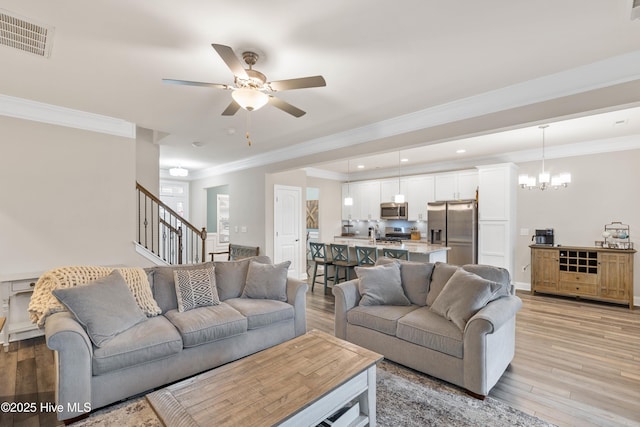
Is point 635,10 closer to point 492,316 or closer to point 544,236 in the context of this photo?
point 492,316

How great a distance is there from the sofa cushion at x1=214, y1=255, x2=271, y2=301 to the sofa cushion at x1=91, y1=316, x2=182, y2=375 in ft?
2.75

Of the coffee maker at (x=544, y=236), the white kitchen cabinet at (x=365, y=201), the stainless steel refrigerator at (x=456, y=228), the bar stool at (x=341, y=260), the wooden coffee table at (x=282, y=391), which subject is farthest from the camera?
the white kitchen cabinet at (x=365, y=201)

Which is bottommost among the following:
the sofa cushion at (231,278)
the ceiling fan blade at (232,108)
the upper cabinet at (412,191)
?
the sofa cushion at (231,278)

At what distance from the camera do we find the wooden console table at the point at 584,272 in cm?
481

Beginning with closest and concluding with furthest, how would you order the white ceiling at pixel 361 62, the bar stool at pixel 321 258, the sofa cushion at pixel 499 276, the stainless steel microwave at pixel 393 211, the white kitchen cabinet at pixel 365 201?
the white ceiling at pixel 361 62
the sofa cushion at pixel 499 276
the bar stool at pixel 321 258
the stainless steel microwave at pixel 393 211
the white kitchen cabinet at pixel 365 201

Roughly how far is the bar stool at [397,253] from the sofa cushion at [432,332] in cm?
185

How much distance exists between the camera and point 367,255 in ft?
16.4

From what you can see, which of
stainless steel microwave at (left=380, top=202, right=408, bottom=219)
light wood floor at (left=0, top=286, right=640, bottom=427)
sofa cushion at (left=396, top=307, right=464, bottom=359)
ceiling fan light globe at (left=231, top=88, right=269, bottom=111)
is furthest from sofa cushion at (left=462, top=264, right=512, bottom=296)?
stainless steel microwave at (left=380, top=202, right=408, bottom=219)

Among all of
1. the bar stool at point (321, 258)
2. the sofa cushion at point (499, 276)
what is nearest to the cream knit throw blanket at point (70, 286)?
the bar stool at point (321, 258)

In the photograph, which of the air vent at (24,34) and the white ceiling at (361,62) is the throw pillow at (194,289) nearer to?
the white ceiling at (361,62)

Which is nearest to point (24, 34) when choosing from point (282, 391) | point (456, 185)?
point (282, 391)

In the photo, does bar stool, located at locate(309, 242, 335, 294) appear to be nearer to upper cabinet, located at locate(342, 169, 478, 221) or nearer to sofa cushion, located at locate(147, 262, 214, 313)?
sofa cushion, located at locate(147, 262, 214, 313)

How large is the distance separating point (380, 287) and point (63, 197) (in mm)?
4056

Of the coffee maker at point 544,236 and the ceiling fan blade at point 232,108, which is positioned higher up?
the ceiling fan blade at point 232,108
